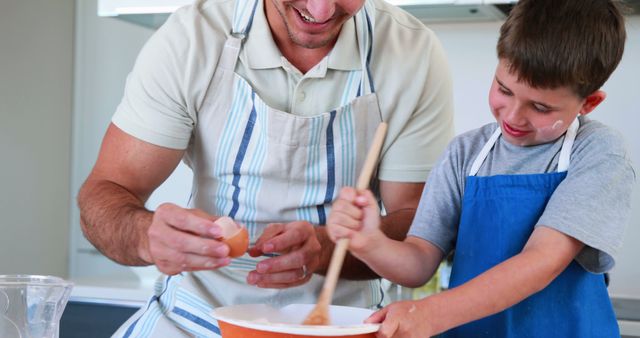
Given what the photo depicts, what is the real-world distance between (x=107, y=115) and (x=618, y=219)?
2364 millimetres

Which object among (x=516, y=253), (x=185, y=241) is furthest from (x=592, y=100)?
(x=185, y=241)

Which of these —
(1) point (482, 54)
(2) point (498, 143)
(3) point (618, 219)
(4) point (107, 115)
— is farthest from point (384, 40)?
(4) point (107, 115)

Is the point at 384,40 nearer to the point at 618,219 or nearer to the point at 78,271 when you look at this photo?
the point at 618,219

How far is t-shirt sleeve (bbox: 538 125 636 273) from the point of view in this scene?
1.20 m

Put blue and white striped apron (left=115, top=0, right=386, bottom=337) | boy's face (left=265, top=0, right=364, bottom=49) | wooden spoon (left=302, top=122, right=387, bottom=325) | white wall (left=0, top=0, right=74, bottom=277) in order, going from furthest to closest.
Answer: white wall (left=0, top=0, right=74, bottom=277)
blue and white striped apron (left=115, top=0, right=386, bottom=337)
boy's face (left=265, top=0, right=364, bottom=49)
wooden spoon (left=302, top=122, right=387, bottom=325)

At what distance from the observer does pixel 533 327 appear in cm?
125

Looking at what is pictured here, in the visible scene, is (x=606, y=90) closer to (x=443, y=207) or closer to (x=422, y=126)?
(x=422, y=126)

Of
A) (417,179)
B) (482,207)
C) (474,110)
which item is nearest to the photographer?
(482,207)

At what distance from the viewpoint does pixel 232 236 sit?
46.3 inches

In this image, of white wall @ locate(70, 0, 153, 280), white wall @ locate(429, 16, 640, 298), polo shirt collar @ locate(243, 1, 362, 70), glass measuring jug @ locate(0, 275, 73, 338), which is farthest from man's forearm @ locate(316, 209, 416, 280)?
white wall @ locate(70, 0, 153, 280)

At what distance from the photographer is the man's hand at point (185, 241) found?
1.17 meters

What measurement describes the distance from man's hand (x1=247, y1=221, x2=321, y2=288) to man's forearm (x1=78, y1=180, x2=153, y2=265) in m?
0.18

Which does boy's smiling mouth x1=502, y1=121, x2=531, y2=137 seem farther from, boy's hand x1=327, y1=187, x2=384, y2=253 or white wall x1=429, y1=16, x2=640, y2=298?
white wall x1=429, y1=16, x2=640, y2=298

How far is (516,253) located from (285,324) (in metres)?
0.43
